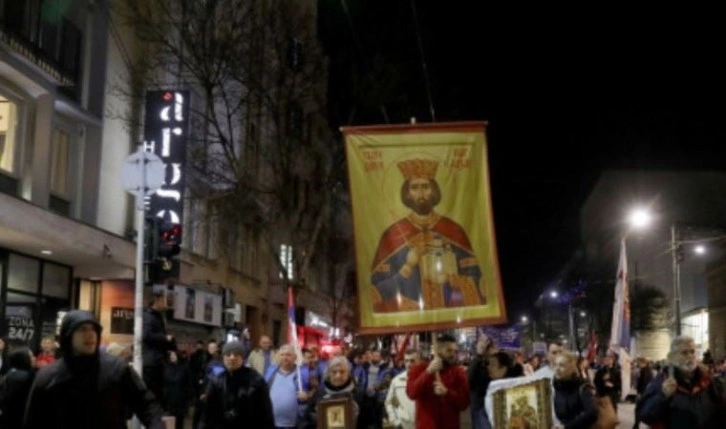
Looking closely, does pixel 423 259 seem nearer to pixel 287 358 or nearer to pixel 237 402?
pixel 237 402

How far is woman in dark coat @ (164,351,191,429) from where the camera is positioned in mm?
16938

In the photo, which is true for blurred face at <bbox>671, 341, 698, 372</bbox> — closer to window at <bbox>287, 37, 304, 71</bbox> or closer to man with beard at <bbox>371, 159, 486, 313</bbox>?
man with beard at <bbox>371, 159, 486, 313</bbox>

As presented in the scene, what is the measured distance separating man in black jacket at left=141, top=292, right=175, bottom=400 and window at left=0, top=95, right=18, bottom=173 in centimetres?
860

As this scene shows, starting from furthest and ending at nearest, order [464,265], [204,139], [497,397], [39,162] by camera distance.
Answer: [204,139]
[39,162]
[464,265]
[497,397]

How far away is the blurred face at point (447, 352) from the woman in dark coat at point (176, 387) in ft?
29.7

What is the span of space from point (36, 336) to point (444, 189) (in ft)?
51.7

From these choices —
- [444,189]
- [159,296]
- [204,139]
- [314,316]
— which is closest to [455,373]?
[444,189]

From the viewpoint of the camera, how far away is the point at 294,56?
92.2 feet

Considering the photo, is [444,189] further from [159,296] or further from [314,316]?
[314,316]

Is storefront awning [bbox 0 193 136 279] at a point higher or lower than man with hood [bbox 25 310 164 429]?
higher

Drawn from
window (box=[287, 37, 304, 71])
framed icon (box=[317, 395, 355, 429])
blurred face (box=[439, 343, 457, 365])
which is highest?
window (box=[287, 37, 304, 71])

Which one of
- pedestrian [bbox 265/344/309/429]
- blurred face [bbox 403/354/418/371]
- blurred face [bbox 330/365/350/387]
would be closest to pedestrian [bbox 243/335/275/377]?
blurred face [bbox 403/354/418/371]

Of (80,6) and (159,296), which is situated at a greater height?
(80,6)

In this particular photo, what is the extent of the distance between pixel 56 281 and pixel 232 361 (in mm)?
16559
